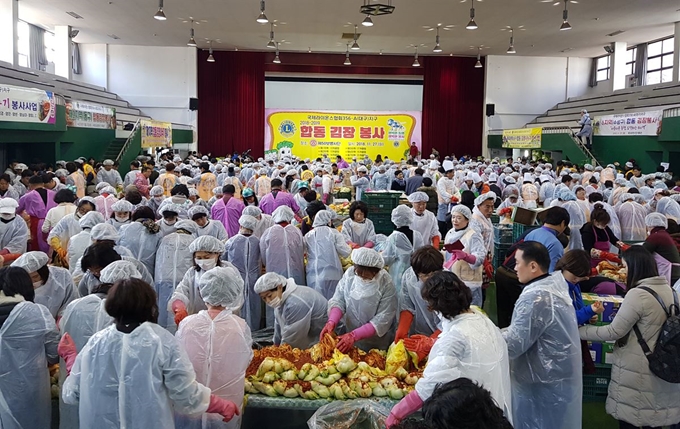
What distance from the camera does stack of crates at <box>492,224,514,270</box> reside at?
7.81 m

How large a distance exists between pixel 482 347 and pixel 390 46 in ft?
70.8

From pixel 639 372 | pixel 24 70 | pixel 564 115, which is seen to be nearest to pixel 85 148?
pixel 24 70

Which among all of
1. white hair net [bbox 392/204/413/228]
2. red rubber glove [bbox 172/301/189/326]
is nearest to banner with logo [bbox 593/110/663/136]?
white hair net [bbox 392/204/413/228]

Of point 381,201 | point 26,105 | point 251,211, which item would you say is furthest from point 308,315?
point 26,105

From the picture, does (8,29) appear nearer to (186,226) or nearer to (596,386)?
(186,226)

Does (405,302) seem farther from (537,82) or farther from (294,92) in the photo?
(537,82)

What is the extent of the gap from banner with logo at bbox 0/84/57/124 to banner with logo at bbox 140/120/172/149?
11.9 feet

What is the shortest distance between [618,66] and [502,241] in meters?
17.2

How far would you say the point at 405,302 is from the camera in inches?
162

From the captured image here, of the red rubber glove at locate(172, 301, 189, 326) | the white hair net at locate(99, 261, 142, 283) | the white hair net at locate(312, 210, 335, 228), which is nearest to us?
the white hair net at locate(99, 261, 142, 283)

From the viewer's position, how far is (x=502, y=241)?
783 cm

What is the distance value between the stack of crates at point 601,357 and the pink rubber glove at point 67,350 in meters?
3.28

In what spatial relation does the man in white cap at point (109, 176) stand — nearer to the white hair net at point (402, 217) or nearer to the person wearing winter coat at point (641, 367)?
the white hair net at point (402, 217)

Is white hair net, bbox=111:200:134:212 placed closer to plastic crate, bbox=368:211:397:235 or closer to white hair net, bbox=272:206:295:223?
white hair net, bbox=272:206:295:223
